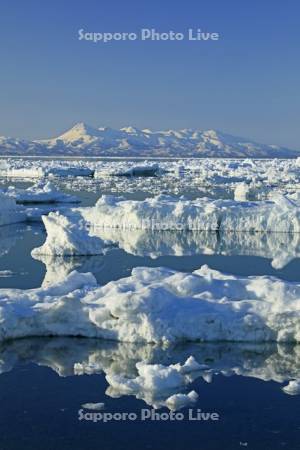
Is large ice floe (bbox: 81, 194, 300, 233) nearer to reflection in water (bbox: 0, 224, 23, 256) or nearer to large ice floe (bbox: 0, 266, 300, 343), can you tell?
reflection in water (bbox: 0, 224, 23, 256)

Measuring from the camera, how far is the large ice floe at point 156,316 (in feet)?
32.7

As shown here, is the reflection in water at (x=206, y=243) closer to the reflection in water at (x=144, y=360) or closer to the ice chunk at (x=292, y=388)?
the reflection in water at (x=144, y=360)

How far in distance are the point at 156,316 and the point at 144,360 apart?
0.86 m

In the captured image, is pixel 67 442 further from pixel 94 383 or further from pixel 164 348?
pixel 164 348

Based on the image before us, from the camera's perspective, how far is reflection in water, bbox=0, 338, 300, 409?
328 inches

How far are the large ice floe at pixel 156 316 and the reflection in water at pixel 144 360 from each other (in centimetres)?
17

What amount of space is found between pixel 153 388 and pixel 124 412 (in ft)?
2.04

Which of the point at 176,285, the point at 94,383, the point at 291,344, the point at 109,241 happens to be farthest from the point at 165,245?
the point at 94,383

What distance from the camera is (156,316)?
995 centimetres

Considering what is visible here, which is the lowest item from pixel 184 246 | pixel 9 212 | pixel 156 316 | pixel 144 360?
pixel 144 360

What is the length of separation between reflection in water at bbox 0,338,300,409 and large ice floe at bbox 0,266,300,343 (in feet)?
0.57

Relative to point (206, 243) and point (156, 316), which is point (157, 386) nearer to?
point (156, 316)

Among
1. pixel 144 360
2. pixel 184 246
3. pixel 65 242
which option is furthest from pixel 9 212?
pixel 144 360

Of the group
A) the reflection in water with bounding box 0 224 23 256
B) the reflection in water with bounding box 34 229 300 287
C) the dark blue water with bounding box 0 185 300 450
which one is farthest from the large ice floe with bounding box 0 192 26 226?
the dark blue water with bounding box 0 185 300 450
